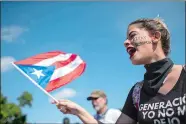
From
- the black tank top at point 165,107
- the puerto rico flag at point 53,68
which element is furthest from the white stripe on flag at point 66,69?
the black tank top at point 165,107

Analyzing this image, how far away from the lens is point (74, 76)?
203 inches

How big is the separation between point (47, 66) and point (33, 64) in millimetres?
187

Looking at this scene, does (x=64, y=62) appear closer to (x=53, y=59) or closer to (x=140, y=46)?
(x=53, y=59)

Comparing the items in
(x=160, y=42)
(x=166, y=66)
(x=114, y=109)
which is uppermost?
(x=160, y=42)

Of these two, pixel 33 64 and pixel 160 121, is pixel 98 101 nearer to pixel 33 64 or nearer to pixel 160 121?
pixel 33 64

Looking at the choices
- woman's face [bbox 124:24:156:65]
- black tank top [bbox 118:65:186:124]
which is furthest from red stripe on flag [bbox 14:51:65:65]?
black tank top [bbox 118:65:186:124]

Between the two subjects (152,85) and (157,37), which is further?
(157,37)

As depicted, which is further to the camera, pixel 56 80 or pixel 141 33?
pixel 56 80

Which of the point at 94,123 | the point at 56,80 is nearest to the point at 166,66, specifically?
the point at 94,123

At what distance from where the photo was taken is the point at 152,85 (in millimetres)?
2146

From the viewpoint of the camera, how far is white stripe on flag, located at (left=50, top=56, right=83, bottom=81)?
4.94 m

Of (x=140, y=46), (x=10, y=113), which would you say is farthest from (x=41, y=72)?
(x=10, y=113)

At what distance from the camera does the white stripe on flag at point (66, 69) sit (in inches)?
194

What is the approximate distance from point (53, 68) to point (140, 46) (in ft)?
9.77
